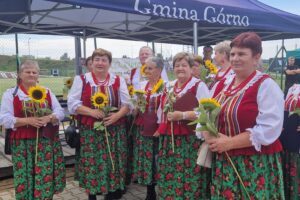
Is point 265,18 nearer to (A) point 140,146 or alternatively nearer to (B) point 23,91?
(A) point 140,146

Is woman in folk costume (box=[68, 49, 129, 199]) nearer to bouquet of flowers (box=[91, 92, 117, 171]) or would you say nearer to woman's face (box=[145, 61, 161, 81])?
bouquet of flowers (box=[91, 92, 117, 171])

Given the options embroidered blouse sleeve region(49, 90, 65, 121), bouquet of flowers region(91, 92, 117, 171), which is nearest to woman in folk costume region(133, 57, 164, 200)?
bouquet of flowers region(91, 92, 117, 171)

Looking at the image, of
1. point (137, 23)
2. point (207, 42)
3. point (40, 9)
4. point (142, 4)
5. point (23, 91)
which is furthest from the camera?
point (207, 42)

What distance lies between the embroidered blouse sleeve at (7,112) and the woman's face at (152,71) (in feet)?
4.51

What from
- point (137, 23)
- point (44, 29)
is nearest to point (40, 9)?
point (44, 29)

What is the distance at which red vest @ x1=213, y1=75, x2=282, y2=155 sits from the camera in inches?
75.2

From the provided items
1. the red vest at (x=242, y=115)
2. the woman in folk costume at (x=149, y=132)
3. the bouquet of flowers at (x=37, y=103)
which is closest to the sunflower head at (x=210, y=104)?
the red vest at (x=242, y=115)

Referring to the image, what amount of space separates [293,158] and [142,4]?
7.47 feet

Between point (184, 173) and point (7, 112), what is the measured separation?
1.74 m

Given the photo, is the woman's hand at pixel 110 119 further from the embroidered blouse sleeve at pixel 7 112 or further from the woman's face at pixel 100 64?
the embroidered blouse sleeve at pixel 7 112

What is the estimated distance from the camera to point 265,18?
17.5 feet

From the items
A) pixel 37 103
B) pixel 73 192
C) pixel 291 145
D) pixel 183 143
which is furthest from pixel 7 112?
pixel 291 145

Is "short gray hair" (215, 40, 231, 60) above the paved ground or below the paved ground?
above

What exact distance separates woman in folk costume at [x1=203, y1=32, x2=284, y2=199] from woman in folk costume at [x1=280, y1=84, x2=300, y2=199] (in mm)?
777
